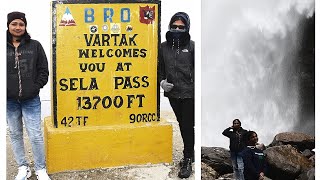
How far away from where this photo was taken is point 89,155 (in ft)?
9.30

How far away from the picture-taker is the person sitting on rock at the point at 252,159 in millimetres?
2963

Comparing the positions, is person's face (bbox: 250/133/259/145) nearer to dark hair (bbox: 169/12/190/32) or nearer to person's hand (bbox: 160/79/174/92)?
person's hand (bbox: 160/79/174/92)

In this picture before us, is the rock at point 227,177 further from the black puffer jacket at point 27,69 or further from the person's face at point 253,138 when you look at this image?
the black puffer jacket at point 27,69

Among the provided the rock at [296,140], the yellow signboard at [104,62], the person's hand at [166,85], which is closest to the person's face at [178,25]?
the yellow signboard at [104,62]

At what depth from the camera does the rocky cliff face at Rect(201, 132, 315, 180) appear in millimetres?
2988

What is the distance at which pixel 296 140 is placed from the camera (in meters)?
3.04

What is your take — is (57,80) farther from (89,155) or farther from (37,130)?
(89,155)

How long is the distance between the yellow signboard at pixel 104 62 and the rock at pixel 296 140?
819 millimetres

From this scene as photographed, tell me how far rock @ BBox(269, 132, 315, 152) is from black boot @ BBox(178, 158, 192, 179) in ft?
1.74

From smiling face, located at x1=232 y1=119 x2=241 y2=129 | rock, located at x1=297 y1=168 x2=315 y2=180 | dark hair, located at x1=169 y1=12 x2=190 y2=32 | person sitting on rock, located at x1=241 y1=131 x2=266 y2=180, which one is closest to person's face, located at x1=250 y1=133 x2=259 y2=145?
person sitting on rock, located at x1=241 y1=131 x2=266 y2=180
